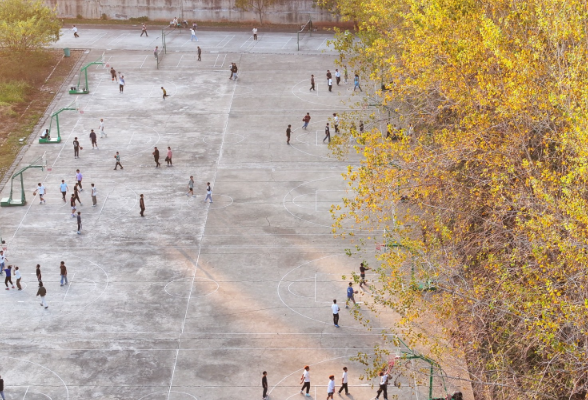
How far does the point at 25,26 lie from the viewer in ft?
213

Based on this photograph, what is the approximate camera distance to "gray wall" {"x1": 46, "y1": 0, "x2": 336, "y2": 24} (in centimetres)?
8056

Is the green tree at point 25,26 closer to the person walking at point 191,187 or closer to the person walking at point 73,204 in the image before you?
the person walking at point 73,204

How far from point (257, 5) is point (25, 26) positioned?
76.6ft

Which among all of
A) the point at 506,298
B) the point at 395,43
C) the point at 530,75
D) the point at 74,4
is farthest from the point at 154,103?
the point at 506,298

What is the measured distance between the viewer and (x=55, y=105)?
61.5 meters

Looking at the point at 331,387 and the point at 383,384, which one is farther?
the point at 383,384

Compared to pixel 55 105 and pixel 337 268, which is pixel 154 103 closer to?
Result: pixel 55 105

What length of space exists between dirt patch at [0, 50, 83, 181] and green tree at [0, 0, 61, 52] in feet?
3.68

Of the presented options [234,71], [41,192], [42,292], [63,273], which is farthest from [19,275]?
[234,71]

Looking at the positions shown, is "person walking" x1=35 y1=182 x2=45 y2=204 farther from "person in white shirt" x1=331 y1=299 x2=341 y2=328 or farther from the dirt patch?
"person in white shirt" x1=331 y1=299 x2=341 y2=328

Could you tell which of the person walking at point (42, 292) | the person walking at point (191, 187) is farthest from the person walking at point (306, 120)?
the person walking at point (42, 292)

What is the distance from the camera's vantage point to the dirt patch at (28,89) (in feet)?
181

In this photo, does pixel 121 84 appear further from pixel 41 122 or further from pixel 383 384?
pixel 383 384

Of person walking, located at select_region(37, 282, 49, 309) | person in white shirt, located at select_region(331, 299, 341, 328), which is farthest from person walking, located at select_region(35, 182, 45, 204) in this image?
person in white shirt, located at select_region(331, 299, 341, 328)
